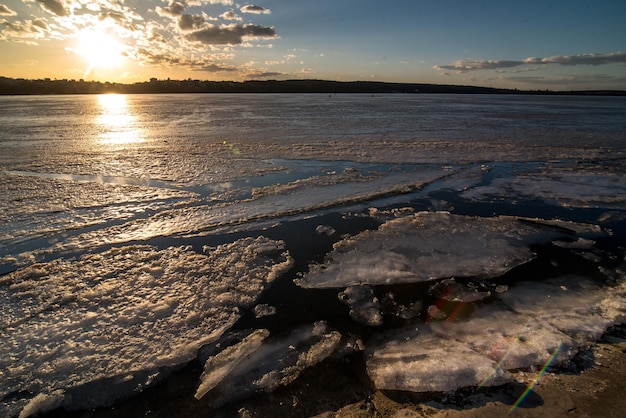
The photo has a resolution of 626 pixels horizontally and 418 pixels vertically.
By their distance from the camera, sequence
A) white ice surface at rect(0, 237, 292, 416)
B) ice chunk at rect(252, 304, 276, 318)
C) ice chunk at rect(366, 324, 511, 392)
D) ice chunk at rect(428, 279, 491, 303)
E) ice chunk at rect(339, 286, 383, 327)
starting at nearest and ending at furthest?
ice chunk at rect(366, 324, 511, 392) < white ice surface at rect(0, 237, 292, 416) < ice chunk at rect(339, 286, 383, 327) < ice chunk at rect(252, 304, 276, 318) < ice chunk at rect(428, 279, 491, 303)

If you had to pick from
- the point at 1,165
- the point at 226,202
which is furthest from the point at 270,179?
the point at 1,165

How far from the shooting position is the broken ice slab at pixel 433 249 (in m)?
4.18

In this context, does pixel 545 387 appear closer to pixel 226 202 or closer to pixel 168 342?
pixel 168 342

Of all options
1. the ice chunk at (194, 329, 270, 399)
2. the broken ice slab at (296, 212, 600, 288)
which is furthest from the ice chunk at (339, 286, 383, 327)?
the ice chunk at (194, 329, 270, 399)

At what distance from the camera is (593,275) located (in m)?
4.08

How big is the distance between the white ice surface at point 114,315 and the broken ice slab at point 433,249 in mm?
827

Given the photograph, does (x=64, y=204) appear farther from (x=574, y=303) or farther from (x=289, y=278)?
(x=574, y=303)

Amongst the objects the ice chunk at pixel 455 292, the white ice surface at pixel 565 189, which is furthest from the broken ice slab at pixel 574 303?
the white ice surface at pixel 565 189

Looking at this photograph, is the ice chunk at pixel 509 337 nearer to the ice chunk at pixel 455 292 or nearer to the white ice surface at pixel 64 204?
the ice chunk at pixel 455 292

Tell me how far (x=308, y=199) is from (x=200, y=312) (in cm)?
364

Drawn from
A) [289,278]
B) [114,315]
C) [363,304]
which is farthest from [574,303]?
[114,315]

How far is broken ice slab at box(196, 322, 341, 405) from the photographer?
2584mm

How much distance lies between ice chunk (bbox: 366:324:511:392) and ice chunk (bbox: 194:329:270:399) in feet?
3.29

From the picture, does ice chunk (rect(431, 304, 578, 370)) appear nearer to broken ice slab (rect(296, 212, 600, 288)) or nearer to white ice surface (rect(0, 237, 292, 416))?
broken ice slab (rect(296, 212, 600, 288))
